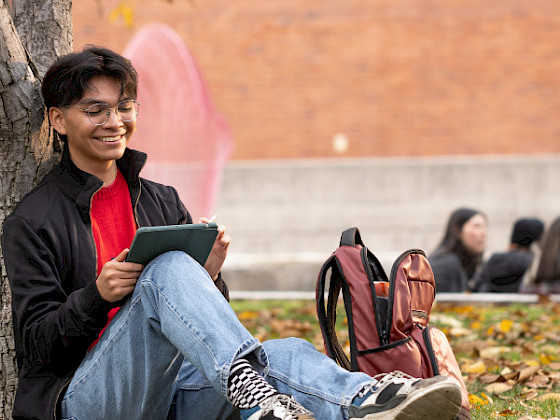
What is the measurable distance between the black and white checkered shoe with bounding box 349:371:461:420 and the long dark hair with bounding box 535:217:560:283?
19.2 ft

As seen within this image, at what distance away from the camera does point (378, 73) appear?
14.3 metres

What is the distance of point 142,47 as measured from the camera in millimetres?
8164

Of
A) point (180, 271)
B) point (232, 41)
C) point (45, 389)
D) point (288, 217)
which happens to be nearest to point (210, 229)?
point (180, 271)

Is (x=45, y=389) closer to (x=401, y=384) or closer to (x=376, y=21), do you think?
(x=401, y=384)


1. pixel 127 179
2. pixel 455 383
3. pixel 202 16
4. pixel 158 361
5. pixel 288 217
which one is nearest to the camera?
pixel 455 383

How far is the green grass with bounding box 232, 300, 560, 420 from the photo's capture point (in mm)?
4128

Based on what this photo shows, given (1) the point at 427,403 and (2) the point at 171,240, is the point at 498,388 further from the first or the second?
(2) the point at 171,240

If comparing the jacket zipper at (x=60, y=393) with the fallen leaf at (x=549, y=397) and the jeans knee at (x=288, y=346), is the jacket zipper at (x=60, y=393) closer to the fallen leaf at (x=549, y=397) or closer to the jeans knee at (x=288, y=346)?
the jeans knee at (x=288, y=346)

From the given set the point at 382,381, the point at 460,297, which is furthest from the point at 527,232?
the point at 382,381

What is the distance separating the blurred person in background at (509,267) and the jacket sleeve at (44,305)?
19.8 ft

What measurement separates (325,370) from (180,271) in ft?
1.88

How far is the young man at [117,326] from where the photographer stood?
Result: 2773 mm

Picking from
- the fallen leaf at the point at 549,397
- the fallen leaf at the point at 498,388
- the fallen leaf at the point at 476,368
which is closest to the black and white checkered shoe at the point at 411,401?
the fallen leaf at the point at 549,397

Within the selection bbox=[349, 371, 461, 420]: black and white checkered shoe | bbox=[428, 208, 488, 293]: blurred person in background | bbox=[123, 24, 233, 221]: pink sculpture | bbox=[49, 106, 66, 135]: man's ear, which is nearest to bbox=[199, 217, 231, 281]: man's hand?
bbox=[49, 106, 66, 135]: man's ear
